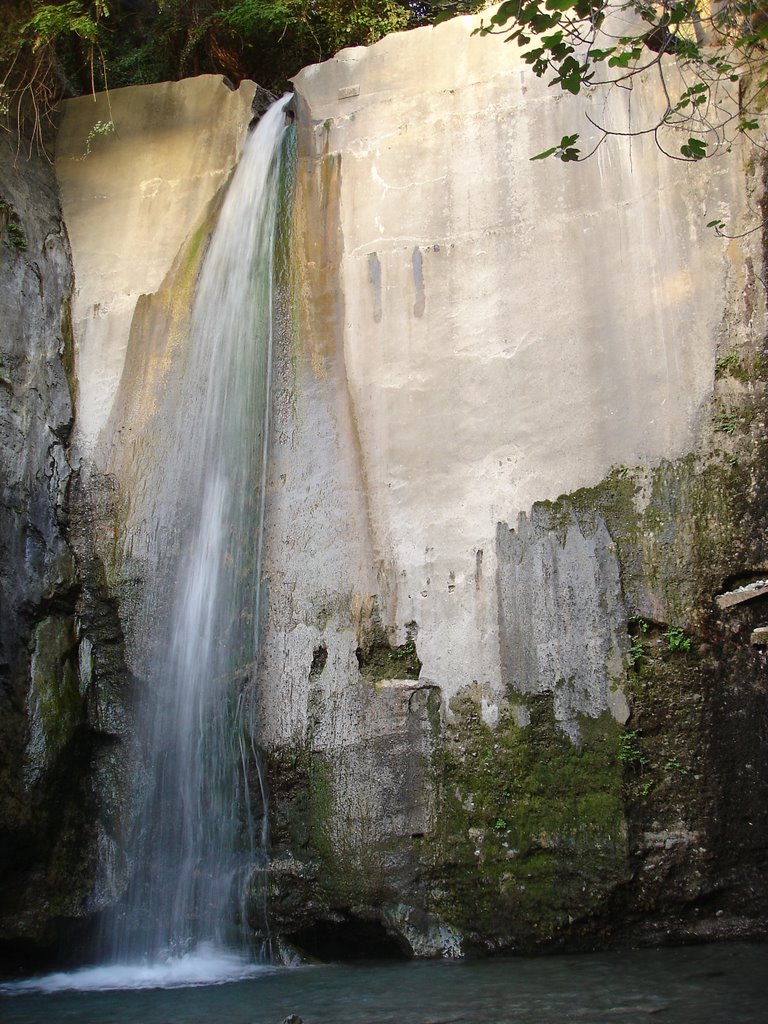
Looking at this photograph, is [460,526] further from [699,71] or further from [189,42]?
[189,42]

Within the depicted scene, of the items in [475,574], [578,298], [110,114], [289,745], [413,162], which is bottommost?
[289,745]

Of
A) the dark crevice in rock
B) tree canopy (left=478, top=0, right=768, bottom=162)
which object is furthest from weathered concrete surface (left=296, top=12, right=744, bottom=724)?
the dark crevice in rock

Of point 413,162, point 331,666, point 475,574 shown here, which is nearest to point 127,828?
point 331,666

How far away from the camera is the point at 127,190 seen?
7.45m

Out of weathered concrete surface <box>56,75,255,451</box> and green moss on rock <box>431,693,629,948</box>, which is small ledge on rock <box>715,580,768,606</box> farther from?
weathered concrete surface <box>56,75,255,451</box>

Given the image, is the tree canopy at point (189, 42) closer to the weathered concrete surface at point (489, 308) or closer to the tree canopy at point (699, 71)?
the weathered concrete surface at point (489, 308)

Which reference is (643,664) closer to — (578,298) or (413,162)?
(578,298)

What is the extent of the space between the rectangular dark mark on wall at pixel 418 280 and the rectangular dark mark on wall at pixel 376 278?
0.81 ft

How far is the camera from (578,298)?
19.7ft

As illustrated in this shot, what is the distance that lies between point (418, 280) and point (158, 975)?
442 centimetres

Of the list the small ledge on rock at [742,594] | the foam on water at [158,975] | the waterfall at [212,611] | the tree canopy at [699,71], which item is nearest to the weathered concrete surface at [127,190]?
the waterfall at [212,611]

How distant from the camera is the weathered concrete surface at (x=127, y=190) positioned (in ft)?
23.1

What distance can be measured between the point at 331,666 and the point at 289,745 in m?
0.53

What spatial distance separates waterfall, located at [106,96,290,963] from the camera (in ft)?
18.9
